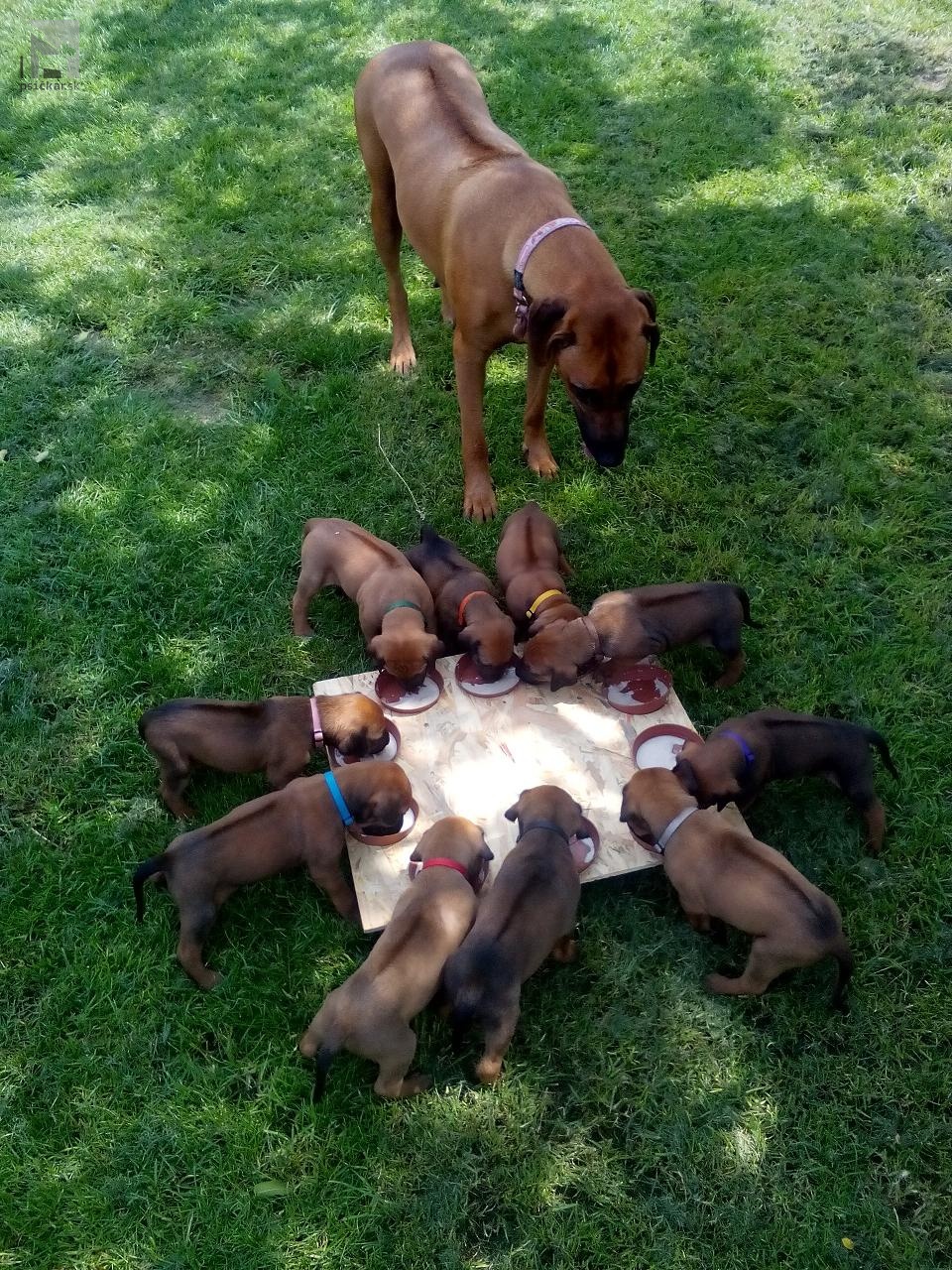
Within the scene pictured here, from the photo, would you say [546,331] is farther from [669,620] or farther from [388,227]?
[388,227]

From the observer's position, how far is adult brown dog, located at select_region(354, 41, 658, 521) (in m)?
4.71

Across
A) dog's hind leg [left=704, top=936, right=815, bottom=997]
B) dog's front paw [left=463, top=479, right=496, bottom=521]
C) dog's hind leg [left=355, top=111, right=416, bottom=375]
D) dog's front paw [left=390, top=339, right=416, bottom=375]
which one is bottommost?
dog's hind leg [left=704, top=936, right=815, bottom=997]

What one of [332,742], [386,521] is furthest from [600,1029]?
[386,521]

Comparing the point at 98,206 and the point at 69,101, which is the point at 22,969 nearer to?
the point at 98,206

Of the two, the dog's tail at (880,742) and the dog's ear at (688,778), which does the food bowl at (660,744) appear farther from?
the dog's tail at (880,742)

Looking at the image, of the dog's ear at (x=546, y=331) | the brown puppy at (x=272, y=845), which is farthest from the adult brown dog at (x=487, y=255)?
the brown puppy at (x=272, y=845)

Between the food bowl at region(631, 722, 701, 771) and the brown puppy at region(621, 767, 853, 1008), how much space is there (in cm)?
41

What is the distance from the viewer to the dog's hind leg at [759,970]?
12.6 feet

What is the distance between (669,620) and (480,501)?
5.36 ft

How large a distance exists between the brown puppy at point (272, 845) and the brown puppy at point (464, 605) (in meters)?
0.89

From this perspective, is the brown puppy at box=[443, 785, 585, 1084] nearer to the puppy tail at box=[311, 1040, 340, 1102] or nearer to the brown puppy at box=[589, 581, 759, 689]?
the puppy tail at box=[311, 1040, 340, 1102]

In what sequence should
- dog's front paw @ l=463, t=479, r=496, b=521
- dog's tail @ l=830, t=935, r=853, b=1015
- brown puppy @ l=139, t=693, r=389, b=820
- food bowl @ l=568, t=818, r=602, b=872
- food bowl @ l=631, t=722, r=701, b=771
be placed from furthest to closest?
dog's front paw @ l=463, t=479, r=496, b=521 → food bowl @ l=631, t=722, r=701, b=771 → brown puppy @ l=139, t=693, r=389, b=820 → food bowl @ l=568, t=818, r=602, b=872 → dog's tail @ l=830, t=935, r=853, b=1015

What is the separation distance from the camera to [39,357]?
716 cm

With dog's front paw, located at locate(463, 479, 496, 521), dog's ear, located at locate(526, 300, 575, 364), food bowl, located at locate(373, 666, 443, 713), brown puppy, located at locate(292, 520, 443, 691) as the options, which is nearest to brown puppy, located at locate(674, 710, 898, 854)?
food bowl, located at locate(373, 666, 443, 713)
